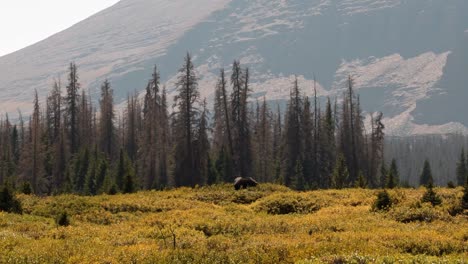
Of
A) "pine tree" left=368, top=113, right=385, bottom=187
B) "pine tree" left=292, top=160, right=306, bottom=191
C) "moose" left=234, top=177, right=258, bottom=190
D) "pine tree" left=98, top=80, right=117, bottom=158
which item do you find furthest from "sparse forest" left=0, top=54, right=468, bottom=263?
"pine tree" left=98, top=80, right=117, bottom=158

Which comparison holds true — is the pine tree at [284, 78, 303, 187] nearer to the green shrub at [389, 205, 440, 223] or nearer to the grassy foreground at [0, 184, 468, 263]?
the grassy foreground at [0, 184, 468, 263]

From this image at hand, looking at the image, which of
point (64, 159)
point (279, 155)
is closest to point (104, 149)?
point (64, 159)

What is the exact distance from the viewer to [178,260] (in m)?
16.2

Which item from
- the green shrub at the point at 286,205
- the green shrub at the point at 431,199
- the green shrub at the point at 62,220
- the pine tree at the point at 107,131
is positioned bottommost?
the green shrub at the point at 286,205

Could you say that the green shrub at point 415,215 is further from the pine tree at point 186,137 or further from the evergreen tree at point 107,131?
the evergreen tree at point 107,131

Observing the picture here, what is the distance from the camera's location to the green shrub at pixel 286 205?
33031mm

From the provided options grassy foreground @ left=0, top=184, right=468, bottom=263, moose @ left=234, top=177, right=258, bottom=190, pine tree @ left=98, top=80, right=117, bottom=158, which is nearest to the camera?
grassy foreground @ left=0, top=184, right=468, bottom=263

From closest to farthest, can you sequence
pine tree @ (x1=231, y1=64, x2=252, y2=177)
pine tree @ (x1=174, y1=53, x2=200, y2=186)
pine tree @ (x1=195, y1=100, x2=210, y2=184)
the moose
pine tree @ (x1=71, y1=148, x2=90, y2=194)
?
the moose → pine tree @ (x1=174, y1=53, x2=200, y2=186) → pine tree @ (x1=195, y1=100, x2=210, y2=184) → pine tree @ (x1=231, y1=64, x2=252, y2=177) → pine tree @ (x1=71, y1=148, x2=90, y2=194)

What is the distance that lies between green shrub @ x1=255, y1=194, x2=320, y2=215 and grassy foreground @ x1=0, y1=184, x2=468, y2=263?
0.21ft

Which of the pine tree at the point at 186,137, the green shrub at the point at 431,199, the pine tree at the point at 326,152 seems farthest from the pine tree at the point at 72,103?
the green shrub at the point at 431,199

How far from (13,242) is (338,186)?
132ft

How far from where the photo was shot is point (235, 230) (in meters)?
24.1

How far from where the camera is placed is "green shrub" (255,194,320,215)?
33.0 meters

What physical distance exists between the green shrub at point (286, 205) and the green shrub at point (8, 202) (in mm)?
13340
